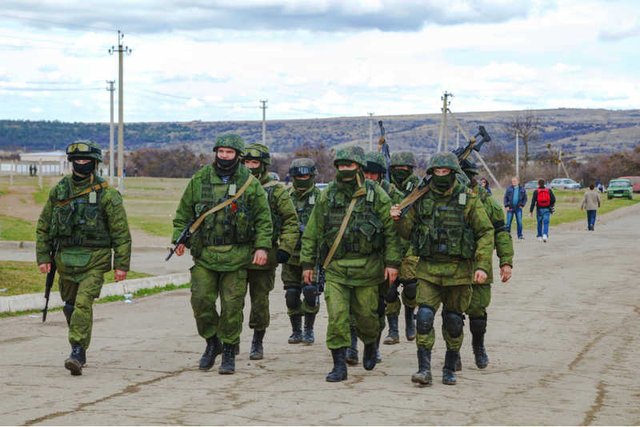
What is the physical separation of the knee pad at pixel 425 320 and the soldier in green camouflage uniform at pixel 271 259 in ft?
5.55

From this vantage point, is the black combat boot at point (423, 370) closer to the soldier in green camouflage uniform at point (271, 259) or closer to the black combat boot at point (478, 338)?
the black combat boot at point (478, 338)

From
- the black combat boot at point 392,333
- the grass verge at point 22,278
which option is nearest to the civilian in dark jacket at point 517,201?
the grass verge at point 22,278

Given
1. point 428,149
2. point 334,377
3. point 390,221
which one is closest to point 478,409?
point 334,377

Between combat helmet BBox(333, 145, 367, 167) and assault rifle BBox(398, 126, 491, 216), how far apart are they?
20.1 inches

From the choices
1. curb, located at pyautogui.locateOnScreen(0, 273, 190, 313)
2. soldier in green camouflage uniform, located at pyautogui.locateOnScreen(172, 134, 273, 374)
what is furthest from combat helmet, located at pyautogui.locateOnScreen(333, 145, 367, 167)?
curb, located at pyautogui.locateOnScreen(0, 273, 190, 313)

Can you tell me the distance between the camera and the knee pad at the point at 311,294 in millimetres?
11703

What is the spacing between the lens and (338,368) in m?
→ 9.41

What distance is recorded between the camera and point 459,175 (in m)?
10.0

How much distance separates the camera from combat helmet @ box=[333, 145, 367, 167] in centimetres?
980

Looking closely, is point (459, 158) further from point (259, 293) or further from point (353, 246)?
point (259, 293)

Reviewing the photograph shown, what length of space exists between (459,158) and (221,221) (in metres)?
2.38

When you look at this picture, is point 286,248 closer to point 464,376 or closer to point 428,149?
point 464,376

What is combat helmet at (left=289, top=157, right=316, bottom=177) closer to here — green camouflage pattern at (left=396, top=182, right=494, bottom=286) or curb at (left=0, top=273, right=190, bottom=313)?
green camouflage pattern at (left=396, top=182, right=494, bottom=286)

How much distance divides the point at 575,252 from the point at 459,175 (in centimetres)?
1665
